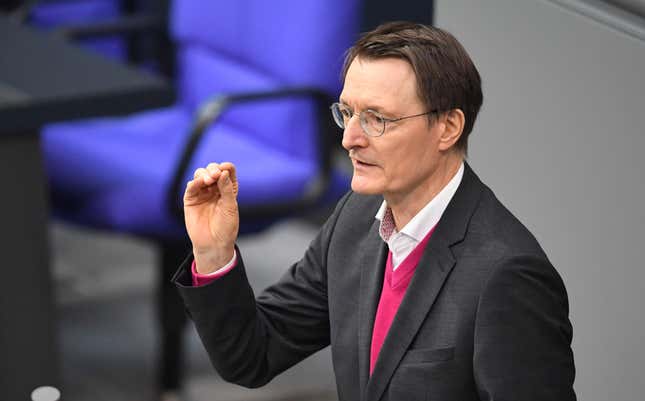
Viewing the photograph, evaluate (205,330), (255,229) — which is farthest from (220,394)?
(205,330)

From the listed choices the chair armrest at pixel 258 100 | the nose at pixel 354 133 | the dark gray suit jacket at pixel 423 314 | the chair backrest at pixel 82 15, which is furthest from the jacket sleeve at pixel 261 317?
the chair backrest at pixel 82 15

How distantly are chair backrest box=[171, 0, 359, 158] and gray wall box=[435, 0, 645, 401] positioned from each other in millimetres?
1352

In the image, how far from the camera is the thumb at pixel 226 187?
138 centimetres

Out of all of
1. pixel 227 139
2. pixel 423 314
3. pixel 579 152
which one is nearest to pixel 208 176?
pixel 423 314

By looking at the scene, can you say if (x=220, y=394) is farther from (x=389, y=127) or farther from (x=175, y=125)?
(x=389, y=127)

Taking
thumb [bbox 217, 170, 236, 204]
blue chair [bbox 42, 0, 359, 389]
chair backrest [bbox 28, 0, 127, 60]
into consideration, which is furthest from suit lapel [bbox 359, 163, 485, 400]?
chair backrest [bbox 28, 0, 127, 60]

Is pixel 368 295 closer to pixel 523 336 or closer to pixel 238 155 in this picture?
pixel 523 336

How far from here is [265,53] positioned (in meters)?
3.03

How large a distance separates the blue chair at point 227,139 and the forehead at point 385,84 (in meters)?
1.48

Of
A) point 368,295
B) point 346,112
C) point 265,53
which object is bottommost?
point 265,53

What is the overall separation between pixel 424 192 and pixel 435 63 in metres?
0.15

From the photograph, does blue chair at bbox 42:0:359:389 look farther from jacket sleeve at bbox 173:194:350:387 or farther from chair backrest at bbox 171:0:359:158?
jacket sleeve at bbox 173:194:350:387

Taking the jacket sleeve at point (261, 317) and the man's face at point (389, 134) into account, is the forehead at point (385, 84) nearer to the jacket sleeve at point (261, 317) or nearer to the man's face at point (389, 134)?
the man's face at point (389, 134)

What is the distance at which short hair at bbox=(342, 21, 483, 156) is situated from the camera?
4.21 ft
